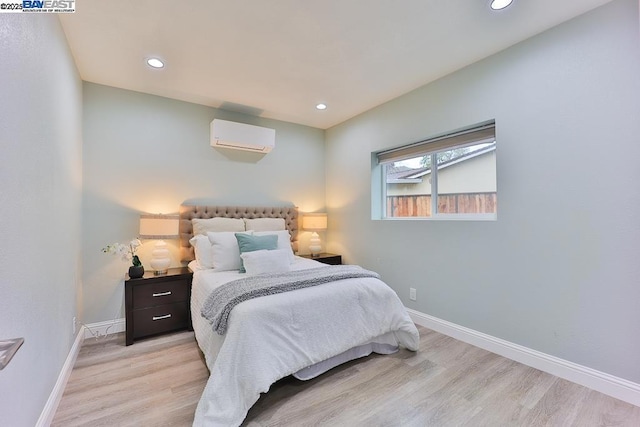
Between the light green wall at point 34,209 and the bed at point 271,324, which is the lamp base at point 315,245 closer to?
the bed at point 271,324

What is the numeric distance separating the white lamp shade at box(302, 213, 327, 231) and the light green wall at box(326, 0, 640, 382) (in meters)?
1.56

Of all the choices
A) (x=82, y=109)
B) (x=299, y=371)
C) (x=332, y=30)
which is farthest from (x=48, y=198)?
(x=332, y=30)

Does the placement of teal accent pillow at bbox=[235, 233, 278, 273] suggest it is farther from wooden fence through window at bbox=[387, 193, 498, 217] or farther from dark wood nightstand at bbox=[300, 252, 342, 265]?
wooden fence through window at bbox=[387, 193, 498, 217]

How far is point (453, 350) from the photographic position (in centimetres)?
248

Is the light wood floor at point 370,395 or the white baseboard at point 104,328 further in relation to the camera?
the white baseboard at point 104,328

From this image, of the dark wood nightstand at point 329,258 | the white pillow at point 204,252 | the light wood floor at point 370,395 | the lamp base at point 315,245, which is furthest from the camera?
the lamp base at point 315,245

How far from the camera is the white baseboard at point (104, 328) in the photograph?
2783 mm

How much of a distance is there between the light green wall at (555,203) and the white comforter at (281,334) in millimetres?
852

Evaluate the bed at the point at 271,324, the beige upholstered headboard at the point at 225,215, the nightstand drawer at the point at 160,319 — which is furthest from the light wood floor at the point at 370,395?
the beige upholstered headboard at the point at 225,215

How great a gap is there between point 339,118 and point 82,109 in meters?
3.02

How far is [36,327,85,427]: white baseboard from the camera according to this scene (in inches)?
60.6

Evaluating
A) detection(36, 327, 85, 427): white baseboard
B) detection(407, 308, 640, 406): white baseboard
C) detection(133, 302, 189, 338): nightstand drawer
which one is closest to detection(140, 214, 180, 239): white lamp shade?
detection(133, 302, 189, 338): nightstand drawer

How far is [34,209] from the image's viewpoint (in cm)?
145

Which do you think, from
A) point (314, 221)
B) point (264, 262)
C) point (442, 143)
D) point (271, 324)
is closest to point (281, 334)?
point (271, 324)
